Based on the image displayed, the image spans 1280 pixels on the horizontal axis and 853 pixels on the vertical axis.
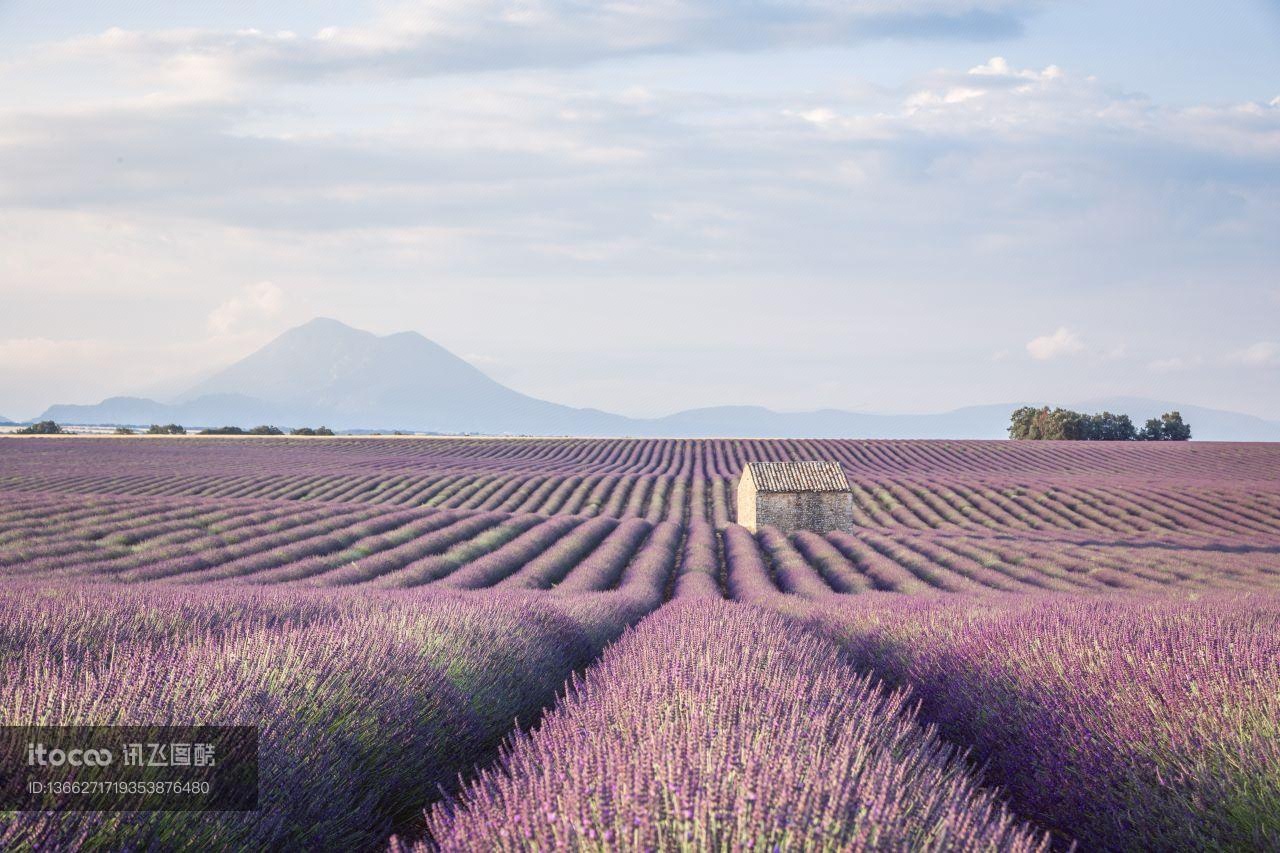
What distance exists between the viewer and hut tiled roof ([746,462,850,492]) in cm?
2872

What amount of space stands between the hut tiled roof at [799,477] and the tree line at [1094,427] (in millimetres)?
43443

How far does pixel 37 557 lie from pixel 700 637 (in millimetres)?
12080

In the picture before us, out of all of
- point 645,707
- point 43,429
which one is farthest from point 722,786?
point 43,429

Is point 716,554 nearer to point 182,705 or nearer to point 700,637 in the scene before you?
point 700,637

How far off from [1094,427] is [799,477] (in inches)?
1927

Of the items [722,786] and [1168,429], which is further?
[1168,429]

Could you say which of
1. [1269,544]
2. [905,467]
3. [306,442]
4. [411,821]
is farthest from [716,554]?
[306,442]

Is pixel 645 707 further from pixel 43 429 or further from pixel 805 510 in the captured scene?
pixel 43 429

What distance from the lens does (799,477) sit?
2934 centimetres

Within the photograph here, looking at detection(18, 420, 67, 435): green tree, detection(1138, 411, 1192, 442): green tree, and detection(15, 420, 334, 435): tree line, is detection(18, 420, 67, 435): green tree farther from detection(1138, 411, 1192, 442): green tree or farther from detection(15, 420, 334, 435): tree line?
detection(1138, 411, 1192, 442): green tree

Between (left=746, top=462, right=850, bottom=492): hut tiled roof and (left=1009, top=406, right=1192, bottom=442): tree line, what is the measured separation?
43.4m

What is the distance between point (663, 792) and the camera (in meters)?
2.29

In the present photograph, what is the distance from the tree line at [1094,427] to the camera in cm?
6775

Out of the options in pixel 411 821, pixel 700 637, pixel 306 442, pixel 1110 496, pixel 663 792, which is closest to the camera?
pixel 663 792
